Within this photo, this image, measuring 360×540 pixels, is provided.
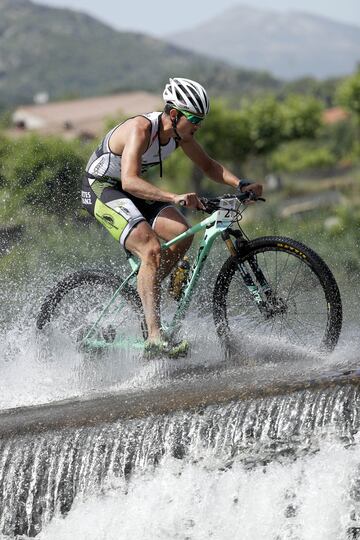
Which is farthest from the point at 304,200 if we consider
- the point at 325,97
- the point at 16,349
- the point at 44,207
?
the point at 325,97

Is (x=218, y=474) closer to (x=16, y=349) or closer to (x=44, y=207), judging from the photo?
(x=16, y=349)

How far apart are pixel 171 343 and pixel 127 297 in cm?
56

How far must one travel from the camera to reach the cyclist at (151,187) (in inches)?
260

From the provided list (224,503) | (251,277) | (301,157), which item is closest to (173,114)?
(251,277)

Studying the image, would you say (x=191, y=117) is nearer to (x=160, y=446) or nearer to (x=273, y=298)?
(x=273, y=298)

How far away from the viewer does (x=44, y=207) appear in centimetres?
1187

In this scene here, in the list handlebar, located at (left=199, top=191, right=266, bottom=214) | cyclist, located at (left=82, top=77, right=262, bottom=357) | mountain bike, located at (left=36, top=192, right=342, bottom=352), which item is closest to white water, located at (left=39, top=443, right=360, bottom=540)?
mountain bike, located at (left=36, top=192, right=342, bottom=352)

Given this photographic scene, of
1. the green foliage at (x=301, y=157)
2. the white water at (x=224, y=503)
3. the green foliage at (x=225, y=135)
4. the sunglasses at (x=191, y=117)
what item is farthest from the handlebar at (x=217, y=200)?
the green foliage at (x=301, y=157)

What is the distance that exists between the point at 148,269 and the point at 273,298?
33.5 inches

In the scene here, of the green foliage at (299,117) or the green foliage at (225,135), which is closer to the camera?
the green foliage at (225,135)

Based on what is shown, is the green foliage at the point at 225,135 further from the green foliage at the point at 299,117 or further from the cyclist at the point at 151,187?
the cyclist at the point at 151,187

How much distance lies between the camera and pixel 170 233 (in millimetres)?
7008

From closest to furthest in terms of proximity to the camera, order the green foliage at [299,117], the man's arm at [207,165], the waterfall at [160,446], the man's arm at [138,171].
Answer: the waterfall at [160,446] < the man's arm at [138,171] < the man's arm at [207,165] < the green foliage at [299,117]

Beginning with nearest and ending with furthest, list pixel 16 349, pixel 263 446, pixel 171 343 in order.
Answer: pixel 263 446 < pixel 171 343 < pixel 16 349
